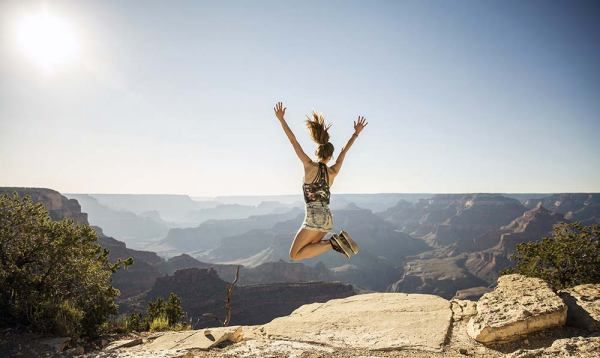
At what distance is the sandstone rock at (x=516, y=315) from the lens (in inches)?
164

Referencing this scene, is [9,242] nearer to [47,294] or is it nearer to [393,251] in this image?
[47,294]

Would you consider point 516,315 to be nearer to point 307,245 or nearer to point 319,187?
point 307,245

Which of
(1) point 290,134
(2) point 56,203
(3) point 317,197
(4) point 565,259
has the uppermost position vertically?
(1) point 290,134

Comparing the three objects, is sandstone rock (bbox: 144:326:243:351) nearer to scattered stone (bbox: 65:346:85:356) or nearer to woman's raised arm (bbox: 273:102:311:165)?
scattered stone (bbox: 65:346:85:356)

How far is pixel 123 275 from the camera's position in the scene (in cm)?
7156

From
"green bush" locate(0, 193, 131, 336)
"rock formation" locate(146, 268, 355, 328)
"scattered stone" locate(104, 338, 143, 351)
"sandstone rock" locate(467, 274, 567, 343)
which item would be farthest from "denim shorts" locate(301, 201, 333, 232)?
"rock formation" locate(146, 268, 355, 328)

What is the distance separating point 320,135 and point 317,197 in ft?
2.71

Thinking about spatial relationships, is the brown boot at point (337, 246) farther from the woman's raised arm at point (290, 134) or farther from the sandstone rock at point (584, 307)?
the sandstone rock at point (584, 307)

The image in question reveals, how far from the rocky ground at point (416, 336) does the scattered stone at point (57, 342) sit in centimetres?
1

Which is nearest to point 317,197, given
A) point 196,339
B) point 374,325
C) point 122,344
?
point 374,325

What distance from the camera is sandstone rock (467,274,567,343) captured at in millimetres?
4156

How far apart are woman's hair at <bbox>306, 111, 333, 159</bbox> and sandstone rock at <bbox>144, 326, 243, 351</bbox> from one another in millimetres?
2877

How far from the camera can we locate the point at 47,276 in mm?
6730

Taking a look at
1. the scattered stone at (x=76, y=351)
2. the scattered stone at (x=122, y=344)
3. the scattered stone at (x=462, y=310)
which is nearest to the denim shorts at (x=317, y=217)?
the scattered stone at (x=462, y=310)
